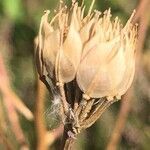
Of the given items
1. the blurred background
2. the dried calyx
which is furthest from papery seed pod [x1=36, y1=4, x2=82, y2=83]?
the blurred background

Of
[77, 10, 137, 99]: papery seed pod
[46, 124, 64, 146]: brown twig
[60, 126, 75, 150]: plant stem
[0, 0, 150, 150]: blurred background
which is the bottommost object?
[0, 0, 150, 150]: blurred background

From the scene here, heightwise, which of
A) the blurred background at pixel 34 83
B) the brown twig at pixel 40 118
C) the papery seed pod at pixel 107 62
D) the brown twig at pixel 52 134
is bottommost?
the blurred background at pixel 34 83

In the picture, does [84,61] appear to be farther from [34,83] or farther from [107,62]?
[34,83]

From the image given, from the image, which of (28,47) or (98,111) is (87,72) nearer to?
(98,111)

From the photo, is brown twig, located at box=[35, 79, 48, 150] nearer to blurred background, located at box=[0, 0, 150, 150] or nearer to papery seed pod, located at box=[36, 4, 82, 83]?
papery seed pod, located at box=[36, 4, 82, 83]

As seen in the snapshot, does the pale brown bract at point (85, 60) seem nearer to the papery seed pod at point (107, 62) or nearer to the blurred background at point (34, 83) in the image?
the papery seed pod at point (107, 62)

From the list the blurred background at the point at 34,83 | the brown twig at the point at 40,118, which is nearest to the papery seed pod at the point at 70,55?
the brown twig at the point at 40,118

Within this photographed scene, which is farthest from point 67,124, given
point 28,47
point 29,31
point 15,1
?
point 28,47

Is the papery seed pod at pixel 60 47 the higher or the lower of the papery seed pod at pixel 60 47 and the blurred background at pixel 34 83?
the higher
